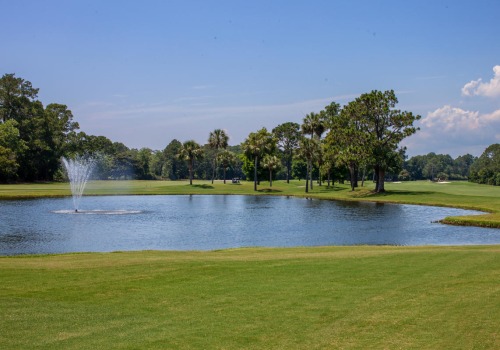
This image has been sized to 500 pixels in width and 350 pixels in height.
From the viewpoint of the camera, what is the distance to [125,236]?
3850 cm

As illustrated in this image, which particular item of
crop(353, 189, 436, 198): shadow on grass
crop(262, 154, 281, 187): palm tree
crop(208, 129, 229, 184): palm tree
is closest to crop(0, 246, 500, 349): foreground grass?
crop(353, 189, 436, 198): shadow on grass

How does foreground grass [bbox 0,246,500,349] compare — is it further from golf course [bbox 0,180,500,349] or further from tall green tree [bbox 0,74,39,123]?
tall green tree [bbox 0,74,39,123]

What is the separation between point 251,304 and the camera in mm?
13992

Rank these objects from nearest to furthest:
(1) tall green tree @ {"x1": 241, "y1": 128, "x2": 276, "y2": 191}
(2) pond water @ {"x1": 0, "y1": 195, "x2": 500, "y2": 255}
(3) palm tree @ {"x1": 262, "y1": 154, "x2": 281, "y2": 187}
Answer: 1. (2) pond water @ {"x1": 0, "y1": 195, "x2": 500, "y2": 255}
2. (1) tall green tree @ {"x1": 241, "y1": 128, "x2": 276, "y2": 191}
3. (3) palm tree @ {"x1": 262, "y1": 154, "x2": 281, "y2": 187}

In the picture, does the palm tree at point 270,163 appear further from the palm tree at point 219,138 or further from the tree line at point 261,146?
the palm tree at point 219,138

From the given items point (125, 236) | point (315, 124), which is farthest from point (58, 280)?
point (315, 124)

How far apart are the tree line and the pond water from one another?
1103 inches

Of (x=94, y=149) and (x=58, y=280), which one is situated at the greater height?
(x=94, y=149)

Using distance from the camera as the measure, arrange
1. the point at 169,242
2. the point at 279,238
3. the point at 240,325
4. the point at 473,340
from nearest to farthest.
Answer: the point at 473,340 < the point at 240,325 < the point at 169,242 < the point at 279,238

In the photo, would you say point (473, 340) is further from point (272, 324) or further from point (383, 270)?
point (383, 270)

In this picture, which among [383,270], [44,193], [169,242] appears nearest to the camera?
[383,270]

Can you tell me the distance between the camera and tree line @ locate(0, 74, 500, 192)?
289 ft

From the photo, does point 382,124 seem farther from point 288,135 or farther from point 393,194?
point 288,135

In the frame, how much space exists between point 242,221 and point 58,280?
34.3m
